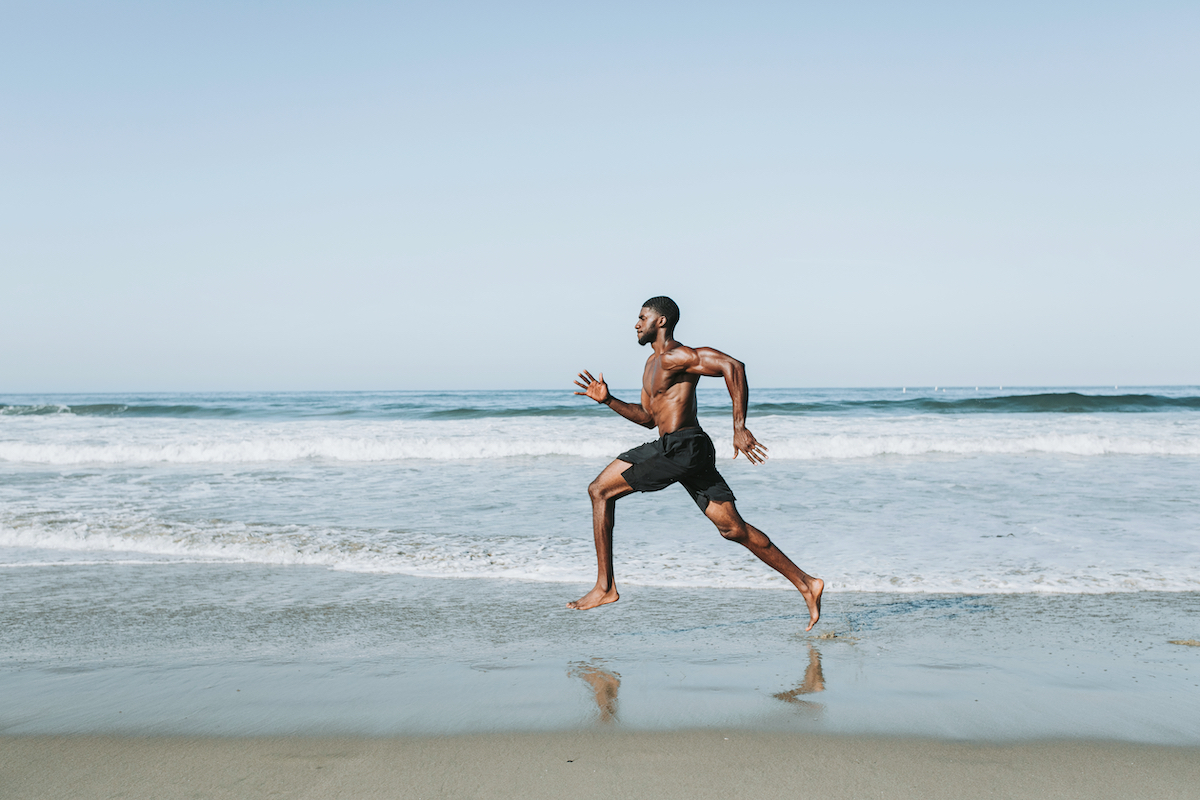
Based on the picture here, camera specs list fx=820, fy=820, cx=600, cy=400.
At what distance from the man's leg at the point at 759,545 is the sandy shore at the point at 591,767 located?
142cm

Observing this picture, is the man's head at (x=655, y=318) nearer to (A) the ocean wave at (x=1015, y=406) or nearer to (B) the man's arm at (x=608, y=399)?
(B) the man's arm at (x=608, y=399)

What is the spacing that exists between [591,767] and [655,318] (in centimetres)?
240

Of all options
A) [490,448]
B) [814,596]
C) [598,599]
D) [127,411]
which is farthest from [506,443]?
[127,411]

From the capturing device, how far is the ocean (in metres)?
3.48

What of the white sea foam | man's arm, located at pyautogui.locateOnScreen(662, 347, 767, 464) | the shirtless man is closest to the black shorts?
the shirtless man

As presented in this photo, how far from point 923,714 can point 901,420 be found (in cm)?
2313

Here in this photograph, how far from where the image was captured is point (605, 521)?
182 inches

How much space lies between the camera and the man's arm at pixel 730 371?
4.14 meters

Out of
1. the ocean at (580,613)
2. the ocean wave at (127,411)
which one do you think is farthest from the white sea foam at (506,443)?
the ocean wave at (127,411)

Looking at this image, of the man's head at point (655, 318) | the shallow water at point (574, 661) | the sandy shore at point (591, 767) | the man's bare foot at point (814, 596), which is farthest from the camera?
the man's bare foot at point (814, 596)

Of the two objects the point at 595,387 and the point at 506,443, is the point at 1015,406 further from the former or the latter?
the point at 595,387

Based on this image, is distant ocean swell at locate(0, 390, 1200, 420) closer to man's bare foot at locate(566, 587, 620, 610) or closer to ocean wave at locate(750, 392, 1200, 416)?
ocean wave at locate(750, 392, 1200, 416)

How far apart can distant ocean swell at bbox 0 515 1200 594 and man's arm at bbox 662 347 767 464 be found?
2.12 meters

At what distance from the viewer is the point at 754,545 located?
14.9 ft
